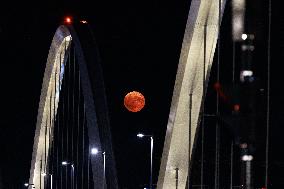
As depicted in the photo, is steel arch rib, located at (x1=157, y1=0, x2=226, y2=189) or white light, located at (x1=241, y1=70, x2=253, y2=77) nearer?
white light, located at (x1=241, y1=70, x2=253, y2=77)

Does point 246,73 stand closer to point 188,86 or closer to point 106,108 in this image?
point 188,86

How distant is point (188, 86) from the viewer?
71.5ft

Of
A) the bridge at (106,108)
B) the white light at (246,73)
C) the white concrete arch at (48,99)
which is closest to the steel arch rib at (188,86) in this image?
the bridge at (106,108)

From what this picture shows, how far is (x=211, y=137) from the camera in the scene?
86.9 meters

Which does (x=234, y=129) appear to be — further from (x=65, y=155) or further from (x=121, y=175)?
(x=121, y=175)

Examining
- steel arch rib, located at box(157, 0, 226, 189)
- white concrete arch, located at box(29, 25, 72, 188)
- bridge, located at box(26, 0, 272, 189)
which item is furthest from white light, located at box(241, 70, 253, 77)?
white concrete arch, located at box(29, 25, 72, 188)

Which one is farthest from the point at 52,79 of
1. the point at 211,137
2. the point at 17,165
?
the point at 17,165

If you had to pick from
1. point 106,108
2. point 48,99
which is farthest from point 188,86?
point 48,99

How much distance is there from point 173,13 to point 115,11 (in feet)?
39.4

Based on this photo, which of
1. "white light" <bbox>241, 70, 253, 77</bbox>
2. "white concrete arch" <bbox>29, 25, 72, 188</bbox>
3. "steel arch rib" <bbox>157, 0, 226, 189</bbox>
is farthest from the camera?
"white concrete arch" <bbox>29, 25, 72, 188</bbox>

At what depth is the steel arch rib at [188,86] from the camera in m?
20.1

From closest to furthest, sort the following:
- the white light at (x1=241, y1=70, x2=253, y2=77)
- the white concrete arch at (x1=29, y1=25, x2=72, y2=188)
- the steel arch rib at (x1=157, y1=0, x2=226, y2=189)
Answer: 1. the white light at (x1=241, y1=70, x2=253, y2=77)
2. the steel arch rib at (x1=157, y1=0, x2=226, y2=189)
3. the white concrete arch at (x1=29, y1=25, x2=72, y2=188)

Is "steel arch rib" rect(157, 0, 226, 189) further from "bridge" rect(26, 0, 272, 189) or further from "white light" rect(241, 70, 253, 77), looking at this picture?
"white light" rect(241, 70, 253, 77)

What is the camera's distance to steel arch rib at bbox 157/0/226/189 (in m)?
20.1
